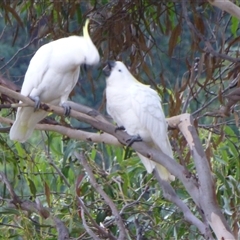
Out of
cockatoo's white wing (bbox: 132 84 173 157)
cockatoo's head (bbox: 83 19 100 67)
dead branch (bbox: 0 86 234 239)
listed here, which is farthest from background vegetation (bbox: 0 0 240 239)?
dead branch (bbox: 0 86 234 239)

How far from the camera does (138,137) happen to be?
223 cm

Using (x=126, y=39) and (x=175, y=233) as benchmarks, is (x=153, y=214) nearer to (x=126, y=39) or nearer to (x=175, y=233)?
(x=175, y=233)

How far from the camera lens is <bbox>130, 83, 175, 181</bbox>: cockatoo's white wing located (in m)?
2.14

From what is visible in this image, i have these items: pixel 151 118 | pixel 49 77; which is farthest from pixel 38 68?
pixel 151 118

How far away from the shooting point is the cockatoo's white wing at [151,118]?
7.04 feet

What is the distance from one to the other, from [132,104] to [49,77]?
0.28 metres

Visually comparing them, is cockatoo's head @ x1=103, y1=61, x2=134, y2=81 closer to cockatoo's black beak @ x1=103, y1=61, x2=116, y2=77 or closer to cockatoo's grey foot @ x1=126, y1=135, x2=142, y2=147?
cockatoo's black beak @ x1=103, y1=61, x2=116, y2=77

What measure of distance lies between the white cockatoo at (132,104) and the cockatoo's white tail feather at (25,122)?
0.78ft

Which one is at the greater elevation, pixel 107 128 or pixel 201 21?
pixel 201 21

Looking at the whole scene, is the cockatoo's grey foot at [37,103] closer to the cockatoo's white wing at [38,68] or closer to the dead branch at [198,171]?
the cockatoo's white wing at [38,68]

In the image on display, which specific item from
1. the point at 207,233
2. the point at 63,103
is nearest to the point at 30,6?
the point at 63,103

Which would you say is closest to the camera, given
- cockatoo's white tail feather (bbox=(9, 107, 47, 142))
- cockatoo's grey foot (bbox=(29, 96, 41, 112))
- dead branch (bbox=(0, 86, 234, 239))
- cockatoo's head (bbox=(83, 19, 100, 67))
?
dead branch (bbox=(0, 86, 234, 239))

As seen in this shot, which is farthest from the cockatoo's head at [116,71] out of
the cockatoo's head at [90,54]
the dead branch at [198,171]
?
the dead branch at [198,171]

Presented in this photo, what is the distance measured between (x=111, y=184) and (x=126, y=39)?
19.7 inches
